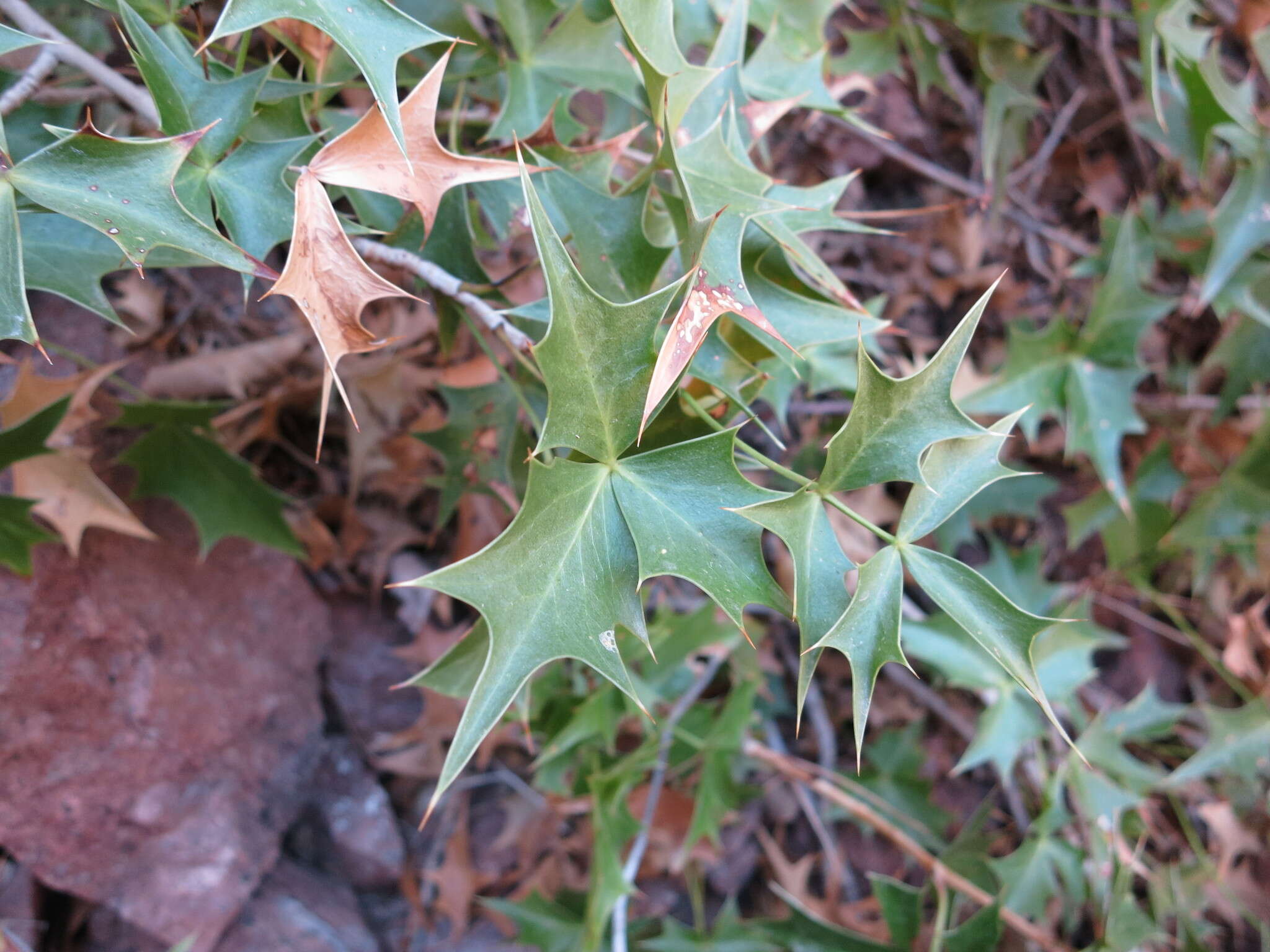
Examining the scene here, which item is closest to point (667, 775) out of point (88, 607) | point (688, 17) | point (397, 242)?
point (88, 607)

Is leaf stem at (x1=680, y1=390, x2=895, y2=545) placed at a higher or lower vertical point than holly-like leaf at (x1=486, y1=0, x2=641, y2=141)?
lower

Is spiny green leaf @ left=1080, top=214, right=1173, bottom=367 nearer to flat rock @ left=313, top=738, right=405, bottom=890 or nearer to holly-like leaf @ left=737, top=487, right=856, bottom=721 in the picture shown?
holly-like leaf @ left=737, top=487, right=856, bottom=721

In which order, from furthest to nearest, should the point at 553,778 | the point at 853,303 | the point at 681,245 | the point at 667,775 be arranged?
the point at 667,775
the point at 553,778
the point at 853,303
the point at 681,245

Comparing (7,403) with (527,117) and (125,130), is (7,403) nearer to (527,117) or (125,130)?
(125,130)

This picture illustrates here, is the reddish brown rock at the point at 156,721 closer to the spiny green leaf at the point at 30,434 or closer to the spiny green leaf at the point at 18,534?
the spiny green leaf at the point at 18,534

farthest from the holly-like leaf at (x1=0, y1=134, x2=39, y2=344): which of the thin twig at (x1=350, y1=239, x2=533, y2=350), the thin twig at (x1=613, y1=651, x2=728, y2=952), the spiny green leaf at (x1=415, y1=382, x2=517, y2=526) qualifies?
the thin twig at (x1=613, y1=651, x2=728, y2=952)

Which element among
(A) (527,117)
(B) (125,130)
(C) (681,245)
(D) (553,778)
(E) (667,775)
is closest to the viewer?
(C) (681,245)

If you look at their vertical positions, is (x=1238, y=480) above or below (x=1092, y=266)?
below
